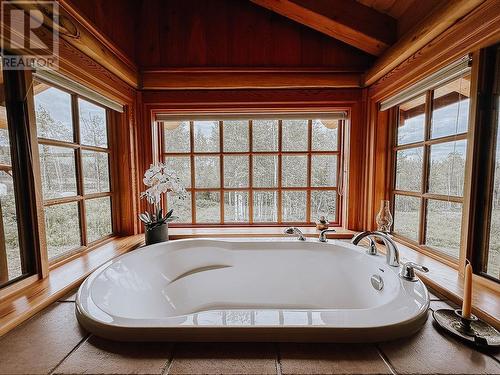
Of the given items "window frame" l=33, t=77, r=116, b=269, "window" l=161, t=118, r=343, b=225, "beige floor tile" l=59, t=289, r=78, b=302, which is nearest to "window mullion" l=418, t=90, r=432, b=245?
"window" l=161, t=118, r=343, b=225

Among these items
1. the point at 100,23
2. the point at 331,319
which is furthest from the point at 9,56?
the point at 331,319

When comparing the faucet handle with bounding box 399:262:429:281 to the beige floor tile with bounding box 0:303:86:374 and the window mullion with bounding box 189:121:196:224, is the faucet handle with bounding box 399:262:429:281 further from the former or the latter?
the window mullion with bounding box 189:121:196:224

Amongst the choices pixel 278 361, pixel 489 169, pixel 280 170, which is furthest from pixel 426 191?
pixel 278 361

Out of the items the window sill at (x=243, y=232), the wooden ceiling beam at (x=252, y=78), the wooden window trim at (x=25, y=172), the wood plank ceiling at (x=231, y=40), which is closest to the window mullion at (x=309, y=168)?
the window sill at (x=243, y=232)

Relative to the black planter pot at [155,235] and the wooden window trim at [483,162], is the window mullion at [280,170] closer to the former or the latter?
the black planter pot at [155,235]

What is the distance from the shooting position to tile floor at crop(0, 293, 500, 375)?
54 cm

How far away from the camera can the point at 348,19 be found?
1256mm

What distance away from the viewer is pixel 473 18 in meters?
0.85

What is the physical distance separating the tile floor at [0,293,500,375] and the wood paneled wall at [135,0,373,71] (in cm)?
157

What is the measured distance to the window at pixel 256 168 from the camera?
1.74m

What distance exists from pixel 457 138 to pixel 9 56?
193 centimetres

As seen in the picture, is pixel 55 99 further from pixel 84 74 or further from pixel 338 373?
pixel 338 373

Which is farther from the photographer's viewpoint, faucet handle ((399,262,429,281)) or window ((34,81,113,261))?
window ((34,81,113,261))

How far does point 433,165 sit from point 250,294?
131cm
